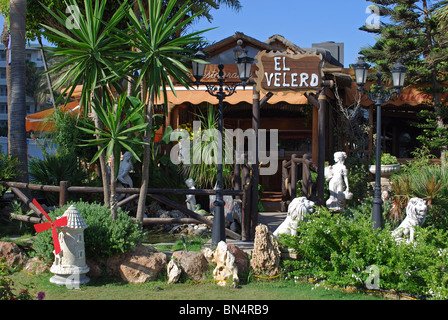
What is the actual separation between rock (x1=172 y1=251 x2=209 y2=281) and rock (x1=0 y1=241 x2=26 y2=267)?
2447mm

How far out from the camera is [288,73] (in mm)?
10109

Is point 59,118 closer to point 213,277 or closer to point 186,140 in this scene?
point 186,140

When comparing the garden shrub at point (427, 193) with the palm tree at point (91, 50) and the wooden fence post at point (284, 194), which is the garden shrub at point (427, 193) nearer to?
the wooden fence post at point (284, 194)

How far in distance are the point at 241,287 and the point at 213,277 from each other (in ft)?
1.49

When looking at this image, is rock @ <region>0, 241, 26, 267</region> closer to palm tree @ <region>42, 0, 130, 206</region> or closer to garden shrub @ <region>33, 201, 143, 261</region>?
garden shrub @ <region>33, 201, 143, 261</region>

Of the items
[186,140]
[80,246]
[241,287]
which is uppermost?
[186,140]

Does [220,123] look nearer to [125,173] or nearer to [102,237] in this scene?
[102,237]

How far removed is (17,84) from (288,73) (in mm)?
5963

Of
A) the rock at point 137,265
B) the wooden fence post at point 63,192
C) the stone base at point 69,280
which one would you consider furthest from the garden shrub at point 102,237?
the wooden fence post at point 63,192

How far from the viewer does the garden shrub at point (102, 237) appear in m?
7.30

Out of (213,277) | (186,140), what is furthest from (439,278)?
(186,140)
